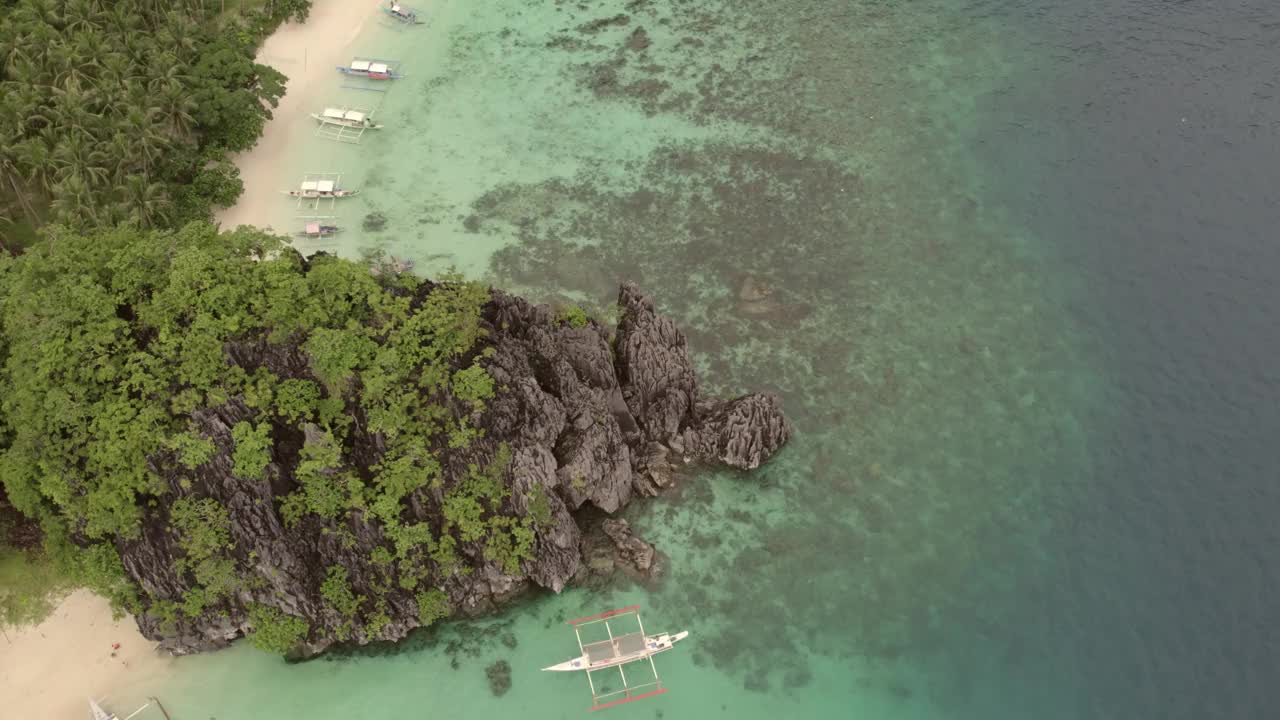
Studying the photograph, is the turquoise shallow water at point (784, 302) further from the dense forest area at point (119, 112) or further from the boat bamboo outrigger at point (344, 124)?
the dense forest area at point (119, 112)

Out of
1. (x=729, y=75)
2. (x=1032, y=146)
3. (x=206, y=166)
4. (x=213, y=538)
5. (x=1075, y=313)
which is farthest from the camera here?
(x=729, y=75)

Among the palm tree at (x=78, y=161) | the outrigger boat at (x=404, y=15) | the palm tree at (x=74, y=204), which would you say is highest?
the outrigger boat at (x=404, y=15)

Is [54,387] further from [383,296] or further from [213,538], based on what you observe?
[383,296]

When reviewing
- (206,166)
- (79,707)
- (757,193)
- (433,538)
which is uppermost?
(206,166)

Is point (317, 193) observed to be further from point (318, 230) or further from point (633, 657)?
point (633, 657)

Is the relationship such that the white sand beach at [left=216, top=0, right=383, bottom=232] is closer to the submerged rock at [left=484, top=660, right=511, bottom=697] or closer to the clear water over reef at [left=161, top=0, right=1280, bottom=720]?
the clear water over reef at [left=161, top=0, right=1280, bottom=720]

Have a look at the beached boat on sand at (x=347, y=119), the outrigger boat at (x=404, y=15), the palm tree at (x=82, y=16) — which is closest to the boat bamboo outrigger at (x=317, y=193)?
the beached boat on sand at (x=347, y=119)

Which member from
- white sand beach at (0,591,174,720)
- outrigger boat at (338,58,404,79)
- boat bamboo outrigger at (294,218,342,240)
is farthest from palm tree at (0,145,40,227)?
white sand beach at (0,591,174,720)

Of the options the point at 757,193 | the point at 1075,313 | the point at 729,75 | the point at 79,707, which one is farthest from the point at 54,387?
the point at 1075,313
